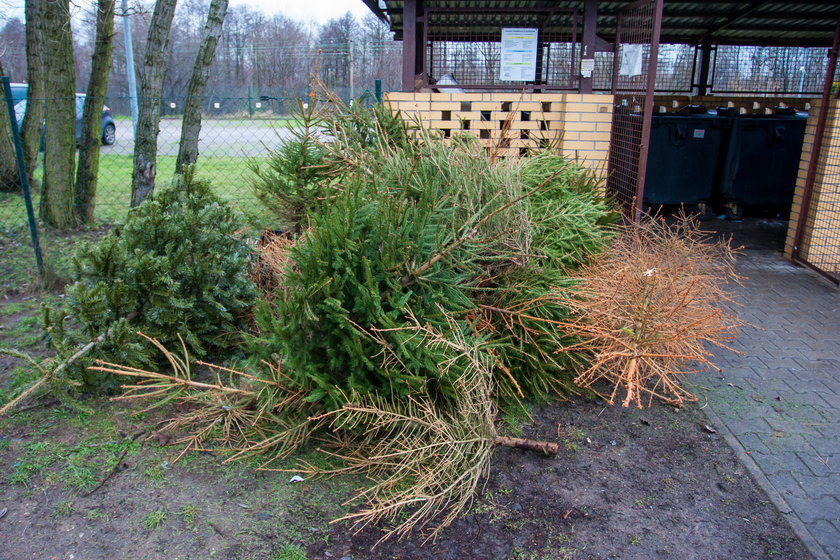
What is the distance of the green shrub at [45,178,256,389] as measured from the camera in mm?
3891

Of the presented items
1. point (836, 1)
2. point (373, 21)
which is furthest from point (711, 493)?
point (373, 21)

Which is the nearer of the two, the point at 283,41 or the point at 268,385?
the point at 268,385

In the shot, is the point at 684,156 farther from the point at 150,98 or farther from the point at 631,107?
the point at 150,98

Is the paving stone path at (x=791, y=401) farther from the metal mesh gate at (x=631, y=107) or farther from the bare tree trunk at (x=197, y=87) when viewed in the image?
the bare tree trunk at (x=197, y=87)

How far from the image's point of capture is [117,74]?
29719mm

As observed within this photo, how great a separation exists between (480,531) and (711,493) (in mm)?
1236

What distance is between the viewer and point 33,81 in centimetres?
839

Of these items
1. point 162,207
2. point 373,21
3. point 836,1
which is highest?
point 373,21

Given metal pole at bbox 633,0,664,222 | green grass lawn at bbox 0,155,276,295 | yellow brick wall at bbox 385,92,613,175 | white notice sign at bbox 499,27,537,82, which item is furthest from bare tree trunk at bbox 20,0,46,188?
metal pole at bbox 633,0,664,222

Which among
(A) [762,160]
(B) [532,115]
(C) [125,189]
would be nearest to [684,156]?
(A) [762,160]

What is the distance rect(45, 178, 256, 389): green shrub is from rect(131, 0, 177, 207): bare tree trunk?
2.61 m

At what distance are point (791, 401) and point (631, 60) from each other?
393 cm

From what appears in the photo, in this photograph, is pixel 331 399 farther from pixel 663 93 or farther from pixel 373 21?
pixel 373 21

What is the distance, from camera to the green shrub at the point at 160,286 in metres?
3.89
